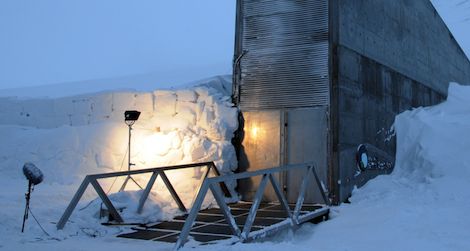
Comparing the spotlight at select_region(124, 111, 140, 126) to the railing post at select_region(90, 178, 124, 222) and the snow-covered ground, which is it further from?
the railing post at select_region(90, 178, 124, 222)

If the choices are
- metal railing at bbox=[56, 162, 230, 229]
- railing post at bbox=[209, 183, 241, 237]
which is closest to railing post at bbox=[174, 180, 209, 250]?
railing post at bbox=[209, 183, 241, 237]

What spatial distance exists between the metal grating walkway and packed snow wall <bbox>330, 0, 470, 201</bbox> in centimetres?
137

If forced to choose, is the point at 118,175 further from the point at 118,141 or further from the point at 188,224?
the point at 118,141

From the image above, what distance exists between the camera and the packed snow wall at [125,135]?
9.15 meters

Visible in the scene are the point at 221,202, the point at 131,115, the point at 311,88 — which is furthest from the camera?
the point at 131,115

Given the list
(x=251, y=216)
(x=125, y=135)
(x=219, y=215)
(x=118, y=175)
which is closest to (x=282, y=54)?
(x=219, y=215)

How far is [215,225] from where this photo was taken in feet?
21.8

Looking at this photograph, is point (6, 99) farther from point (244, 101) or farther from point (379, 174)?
point (379, 174)

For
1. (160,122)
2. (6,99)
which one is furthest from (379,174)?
(6,99)

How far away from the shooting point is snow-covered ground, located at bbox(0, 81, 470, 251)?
18.5 feet

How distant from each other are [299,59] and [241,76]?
1275 mm

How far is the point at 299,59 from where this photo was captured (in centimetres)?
928

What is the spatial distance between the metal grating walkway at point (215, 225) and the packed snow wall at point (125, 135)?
1194mm

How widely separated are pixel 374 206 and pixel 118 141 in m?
5.48
